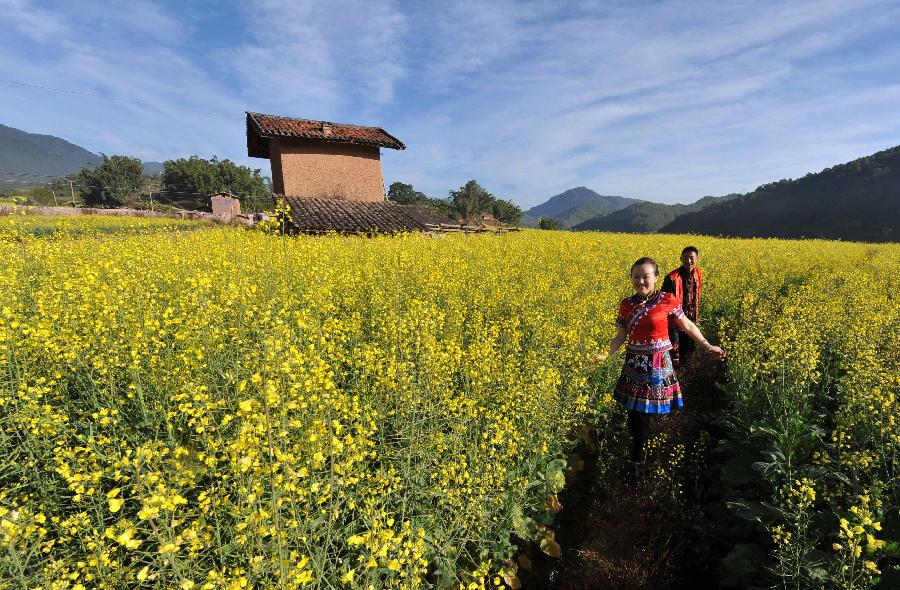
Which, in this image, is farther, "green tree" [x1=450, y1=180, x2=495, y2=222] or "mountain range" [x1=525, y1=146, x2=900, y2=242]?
"green tree" [x1=450, y1=180, x2=495, y2=222]

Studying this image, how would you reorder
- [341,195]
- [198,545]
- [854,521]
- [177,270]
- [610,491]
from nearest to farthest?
1. [198,545]
2. [854,521]
3. [610,491]
4. [177,270]
5. [341,195]

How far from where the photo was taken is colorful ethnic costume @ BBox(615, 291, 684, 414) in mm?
4121

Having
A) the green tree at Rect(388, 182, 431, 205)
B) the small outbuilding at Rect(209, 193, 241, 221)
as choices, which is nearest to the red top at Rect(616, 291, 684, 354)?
the small outbuilding at Rect(209, 193, 241, 221)

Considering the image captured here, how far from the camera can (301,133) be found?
17641 millimetres

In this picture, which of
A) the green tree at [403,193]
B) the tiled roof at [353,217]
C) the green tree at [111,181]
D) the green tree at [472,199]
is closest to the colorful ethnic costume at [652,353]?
the tiled roof at [353,217]

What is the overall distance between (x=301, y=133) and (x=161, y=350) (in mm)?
16367

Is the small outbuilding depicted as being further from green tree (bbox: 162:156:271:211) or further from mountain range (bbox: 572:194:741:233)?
mountain range (bbox: 572:194:741:233)

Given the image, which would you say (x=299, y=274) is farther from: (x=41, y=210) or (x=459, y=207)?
(x=459, y=207)

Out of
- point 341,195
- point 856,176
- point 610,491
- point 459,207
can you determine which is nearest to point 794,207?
point 856,176

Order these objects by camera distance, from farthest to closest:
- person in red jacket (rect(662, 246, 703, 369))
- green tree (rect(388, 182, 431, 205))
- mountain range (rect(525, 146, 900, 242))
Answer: green tree (rect(388, 182, 431, 205))
mountain range (rect(525, 146, 900, 242))
person in red jacket (rect(662, 246, 703, 369))

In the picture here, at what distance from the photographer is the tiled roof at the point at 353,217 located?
14.5 metres

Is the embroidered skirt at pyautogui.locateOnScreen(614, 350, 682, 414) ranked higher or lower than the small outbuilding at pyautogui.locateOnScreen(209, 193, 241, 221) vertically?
lower

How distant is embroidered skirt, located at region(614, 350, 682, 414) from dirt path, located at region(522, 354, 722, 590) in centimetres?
59

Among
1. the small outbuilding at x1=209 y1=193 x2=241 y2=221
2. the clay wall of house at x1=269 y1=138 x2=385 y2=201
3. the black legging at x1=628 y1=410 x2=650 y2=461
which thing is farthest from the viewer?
the small outbuilding at x1=209 y1=193 x2=241 y2=221
